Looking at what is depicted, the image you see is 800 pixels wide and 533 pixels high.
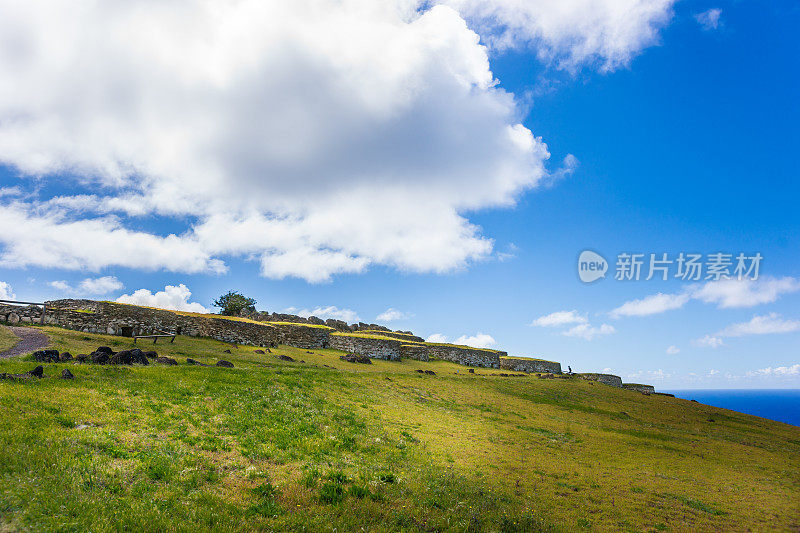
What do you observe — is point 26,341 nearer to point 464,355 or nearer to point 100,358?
point 100,358

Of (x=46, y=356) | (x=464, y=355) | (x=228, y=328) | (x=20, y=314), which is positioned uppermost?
(x=228, y=328)

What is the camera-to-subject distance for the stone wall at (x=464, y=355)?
218 ft

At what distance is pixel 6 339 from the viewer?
27203 mm

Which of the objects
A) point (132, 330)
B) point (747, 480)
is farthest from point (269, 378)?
point (747, 480)

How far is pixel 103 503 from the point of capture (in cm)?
927

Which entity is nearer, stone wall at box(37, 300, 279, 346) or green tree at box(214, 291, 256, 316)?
stone wall at box(37, 300, 279, 346)

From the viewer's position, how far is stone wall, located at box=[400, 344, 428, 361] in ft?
195

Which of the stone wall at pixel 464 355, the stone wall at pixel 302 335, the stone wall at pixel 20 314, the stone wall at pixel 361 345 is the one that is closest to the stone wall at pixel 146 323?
the stone wall at pixel 20 314

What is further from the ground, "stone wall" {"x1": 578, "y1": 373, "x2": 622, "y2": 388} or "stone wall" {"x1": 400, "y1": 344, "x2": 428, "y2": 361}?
"stone wall" {"x1": 400, "y1": 344, "x2": 428, "y2": 361}

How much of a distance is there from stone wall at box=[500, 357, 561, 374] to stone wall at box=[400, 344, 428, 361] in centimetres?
2131

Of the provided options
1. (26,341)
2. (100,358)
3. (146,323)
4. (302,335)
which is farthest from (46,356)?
(302,335)

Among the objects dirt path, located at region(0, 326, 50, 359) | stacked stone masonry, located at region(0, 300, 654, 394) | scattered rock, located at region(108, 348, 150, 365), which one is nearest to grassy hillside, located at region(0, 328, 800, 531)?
dirt path, located at region(0, 326, 50, 359)

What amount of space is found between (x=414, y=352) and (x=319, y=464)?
46.4m

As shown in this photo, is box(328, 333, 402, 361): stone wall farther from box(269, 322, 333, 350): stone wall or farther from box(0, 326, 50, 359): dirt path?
box(0, 326, 50, 359): dirt path
